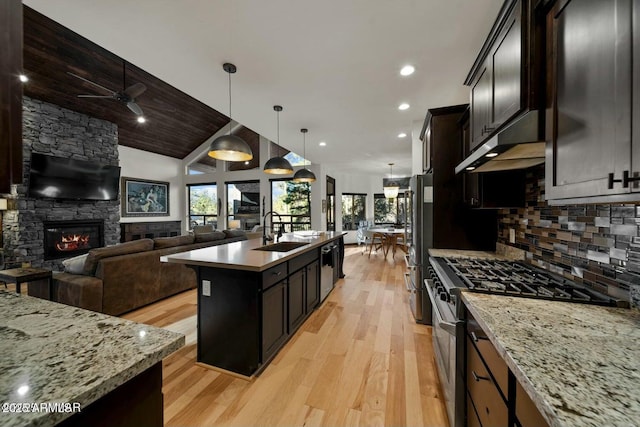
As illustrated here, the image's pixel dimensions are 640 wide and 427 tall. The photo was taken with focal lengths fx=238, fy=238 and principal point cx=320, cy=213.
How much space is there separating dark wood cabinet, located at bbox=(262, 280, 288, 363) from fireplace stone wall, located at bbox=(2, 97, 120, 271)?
5168 mm

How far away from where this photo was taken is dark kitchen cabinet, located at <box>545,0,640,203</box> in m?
0.71

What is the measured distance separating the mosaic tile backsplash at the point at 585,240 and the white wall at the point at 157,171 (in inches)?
329

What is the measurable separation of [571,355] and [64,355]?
1435 millimetres

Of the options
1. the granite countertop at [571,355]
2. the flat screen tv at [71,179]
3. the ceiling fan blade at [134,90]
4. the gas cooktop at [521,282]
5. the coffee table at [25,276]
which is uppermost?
the ceiling fan blade at [134,90]

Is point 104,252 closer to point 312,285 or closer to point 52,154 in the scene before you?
point 312,285

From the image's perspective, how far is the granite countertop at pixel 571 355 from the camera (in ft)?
1.69

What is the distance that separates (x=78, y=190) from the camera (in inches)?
202

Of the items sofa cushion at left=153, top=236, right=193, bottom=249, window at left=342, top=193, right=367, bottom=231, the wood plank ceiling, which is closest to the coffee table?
sofa cushion at left=153, top=236, right=193, bottom=249

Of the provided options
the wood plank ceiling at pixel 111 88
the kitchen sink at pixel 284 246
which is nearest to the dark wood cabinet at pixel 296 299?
the kitchen sink at pixel 284 246

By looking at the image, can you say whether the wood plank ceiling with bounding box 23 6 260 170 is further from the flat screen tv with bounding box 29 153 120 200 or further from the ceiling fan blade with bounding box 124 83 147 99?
the ceiling fan blade with bounding box 124 83 147 99

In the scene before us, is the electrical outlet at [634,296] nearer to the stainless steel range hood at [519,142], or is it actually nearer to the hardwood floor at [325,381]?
the stainless steel range hood at [519,142]

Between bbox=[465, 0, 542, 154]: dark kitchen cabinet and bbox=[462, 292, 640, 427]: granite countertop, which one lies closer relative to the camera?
bbox=[462, 292, 640, 427]: granite countertop

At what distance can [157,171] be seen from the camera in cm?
752

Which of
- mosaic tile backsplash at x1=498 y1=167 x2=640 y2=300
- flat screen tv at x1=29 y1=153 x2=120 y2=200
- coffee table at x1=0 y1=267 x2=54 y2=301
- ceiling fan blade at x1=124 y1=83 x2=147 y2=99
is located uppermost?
ceiling fan blade at x1=124 y1=83 x2=147 y2=99
